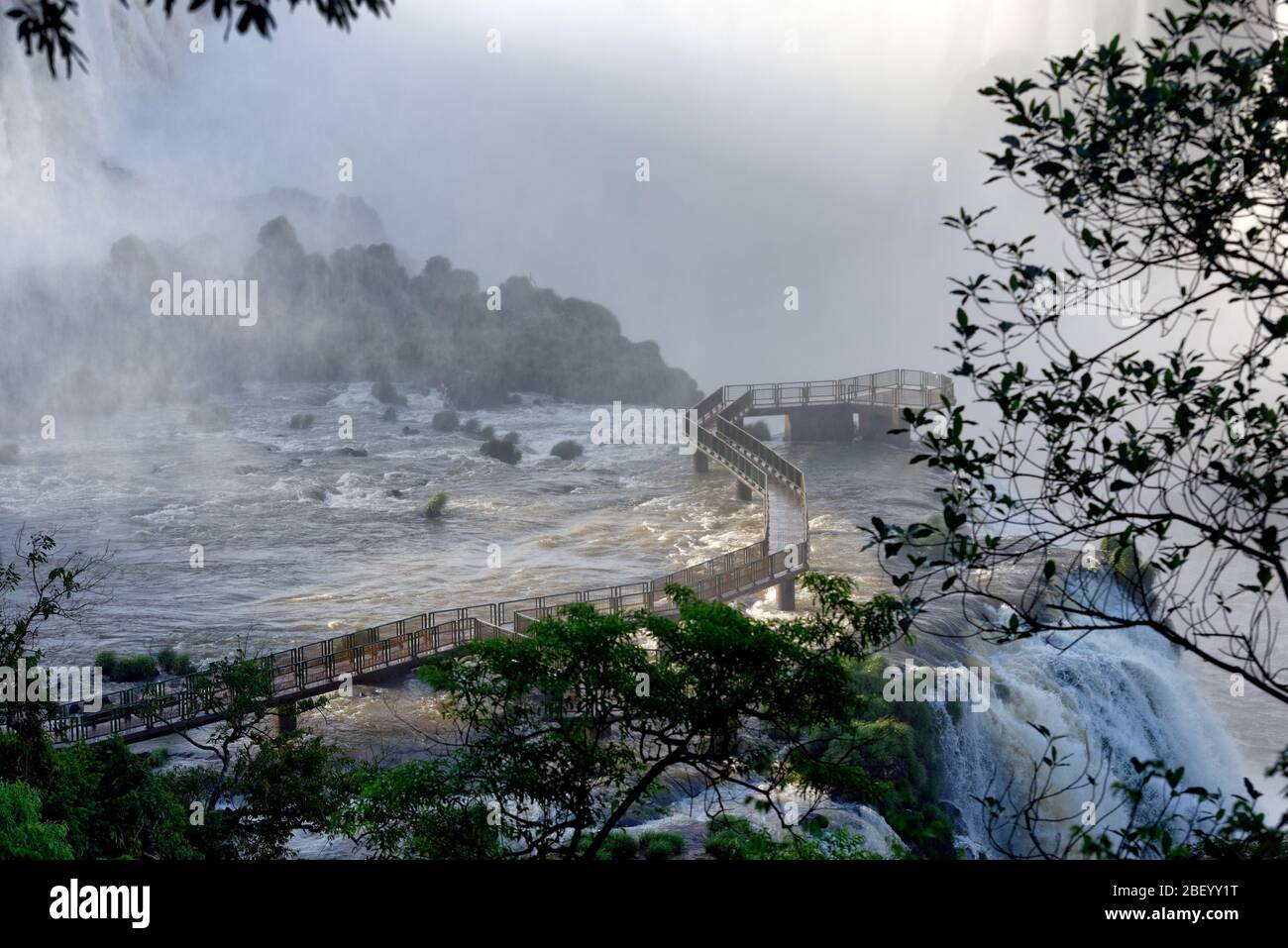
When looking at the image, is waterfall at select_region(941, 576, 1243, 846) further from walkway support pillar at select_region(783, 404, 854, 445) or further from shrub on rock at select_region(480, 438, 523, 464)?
shrub on rock at select_region(480, 438, 523, 464)

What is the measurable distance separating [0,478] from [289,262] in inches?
1015

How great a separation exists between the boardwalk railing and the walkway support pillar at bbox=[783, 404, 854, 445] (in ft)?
5.04

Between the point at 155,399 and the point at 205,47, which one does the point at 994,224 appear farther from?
the point at 205,47

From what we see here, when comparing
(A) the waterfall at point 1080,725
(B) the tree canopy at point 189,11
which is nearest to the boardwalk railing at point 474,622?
(B) the tree canopy at point 189,11

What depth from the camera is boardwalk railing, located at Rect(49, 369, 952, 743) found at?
15008 millimetres

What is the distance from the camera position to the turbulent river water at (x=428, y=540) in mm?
19891

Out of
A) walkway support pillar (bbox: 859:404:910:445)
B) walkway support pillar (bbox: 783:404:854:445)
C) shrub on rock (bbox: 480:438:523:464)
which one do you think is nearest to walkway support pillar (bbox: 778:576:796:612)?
walkway support pillar (bbox: 859:404:910:445)

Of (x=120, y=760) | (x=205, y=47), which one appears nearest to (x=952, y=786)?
(x=120, y=760)

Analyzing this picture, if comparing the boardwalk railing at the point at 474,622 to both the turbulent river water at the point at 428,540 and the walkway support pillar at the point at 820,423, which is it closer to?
the turbulent river water at the point at 428,540

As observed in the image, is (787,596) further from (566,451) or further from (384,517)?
(566,451)

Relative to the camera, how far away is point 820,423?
39156 mm

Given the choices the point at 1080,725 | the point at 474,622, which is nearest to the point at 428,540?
the point at 474,622

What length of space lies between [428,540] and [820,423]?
14967 mm
